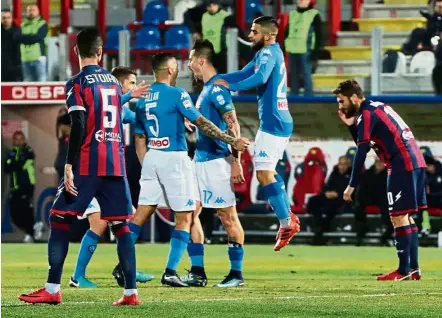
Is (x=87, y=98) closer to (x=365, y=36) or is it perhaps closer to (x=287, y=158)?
(x=287, y=158)

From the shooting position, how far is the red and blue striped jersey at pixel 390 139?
13.4 meters

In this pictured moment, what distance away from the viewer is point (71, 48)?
22578 millimetres

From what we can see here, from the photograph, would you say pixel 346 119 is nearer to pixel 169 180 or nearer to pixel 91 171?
pixel 169 180

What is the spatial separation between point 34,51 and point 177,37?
2.34 metres

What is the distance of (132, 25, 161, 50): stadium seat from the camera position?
22.7 m

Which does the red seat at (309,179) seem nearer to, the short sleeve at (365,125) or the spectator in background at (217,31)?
the spectator in background at (217,31)

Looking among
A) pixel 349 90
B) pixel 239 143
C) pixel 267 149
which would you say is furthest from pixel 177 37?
pixel 239 143

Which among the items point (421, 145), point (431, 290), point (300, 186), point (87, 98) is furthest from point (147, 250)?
point (87, 98)

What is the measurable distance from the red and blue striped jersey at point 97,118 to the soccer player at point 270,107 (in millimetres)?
2516

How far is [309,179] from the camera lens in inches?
872

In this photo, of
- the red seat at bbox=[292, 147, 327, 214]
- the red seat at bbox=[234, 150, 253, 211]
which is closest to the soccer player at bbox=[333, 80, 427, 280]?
the red seat at bbox=[292, 147, 327, 214]

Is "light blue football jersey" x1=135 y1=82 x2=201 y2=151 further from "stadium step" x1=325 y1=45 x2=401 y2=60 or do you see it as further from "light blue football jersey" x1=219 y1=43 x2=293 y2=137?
"stadium step" x1=325 y1=45 x2=401 y2=60

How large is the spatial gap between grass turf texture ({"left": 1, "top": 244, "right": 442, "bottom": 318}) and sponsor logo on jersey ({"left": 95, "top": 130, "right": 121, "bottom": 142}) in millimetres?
1168

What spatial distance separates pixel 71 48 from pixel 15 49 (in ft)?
3.59
